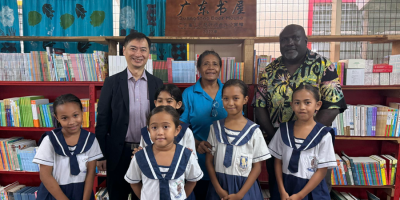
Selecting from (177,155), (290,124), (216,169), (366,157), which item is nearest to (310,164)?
(290,124)

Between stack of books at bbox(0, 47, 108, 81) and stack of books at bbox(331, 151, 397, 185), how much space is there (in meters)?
2.87

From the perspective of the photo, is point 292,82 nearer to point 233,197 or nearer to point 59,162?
point 233,197

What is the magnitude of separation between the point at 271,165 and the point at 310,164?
37 cm

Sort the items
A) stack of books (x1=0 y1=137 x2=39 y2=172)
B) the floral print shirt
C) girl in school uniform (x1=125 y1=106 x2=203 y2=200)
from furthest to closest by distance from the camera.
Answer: stack of books (x1=0 y1=137 x2=39 y2=172) → the floral print shirt → girl in school uniform (x1=125 y1=106 x2=203 y2=200)

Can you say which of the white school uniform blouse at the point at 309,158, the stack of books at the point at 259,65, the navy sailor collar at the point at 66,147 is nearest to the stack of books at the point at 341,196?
the white school uniform blouse at the point at 309,158

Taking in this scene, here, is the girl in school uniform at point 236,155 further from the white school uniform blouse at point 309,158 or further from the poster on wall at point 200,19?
the poster on wall at point 200,19

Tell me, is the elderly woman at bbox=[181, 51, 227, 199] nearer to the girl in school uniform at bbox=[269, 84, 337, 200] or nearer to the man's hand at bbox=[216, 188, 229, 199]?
the man's hand at bbox=[216, 188, 229, 199]

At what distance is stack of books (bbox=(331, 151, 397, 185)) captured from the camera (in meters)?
2.54

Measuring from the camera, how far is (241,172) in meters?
1.59

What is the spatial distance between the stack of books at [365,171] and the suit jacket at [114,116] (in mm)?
2324

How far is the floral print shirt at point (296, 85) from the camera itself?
5.81ft

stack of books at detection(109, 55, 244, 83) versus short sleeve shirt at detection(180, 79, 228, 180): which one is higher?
stack of books at detection(109, 55, 244, 83)

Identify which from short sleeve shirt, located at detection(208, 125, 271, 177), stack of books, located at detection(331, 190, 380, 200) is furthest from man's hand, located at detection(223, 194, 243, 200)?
stack of books, located at detection(331, 190, 380, 200)

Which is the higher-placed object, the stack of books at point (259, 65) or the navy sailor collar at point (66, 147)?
the stack of books at point (259, 65)
